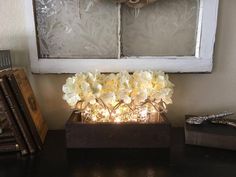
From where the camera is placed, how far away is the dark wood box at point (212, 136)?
72 centimetres

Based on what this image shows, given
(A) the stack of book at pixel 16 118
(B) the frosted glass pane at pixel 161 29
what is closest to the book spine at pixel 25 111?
(A) the stack of book at pixel 16 118

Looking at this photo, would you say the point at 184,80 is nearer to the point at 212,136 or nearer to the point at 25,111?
the point at 212,136

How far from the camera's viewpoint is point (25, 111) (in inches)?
27.8

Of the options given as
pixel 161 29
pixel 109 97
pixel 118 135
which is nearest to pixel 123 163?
pixel 118 135

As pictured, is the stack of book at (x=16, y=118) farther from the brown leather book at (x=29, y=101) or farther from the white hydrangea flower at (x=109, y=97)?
the white hydrangea flower at (x=109, y=97)

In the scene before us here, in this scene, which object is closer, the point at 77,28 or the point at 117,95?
the point at 117,95

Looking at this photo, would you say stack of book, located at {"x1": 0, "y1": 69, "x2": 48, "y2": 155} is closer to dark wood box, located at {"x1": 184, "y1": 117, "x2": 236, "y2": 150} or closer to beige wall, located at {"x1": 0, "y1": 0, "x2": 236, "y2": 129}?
beige wall, located at {"x1": 0, "y1": 0, "x2": 236, "y2": 129}

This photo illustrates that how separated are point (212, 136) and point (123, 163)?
267 millimetres

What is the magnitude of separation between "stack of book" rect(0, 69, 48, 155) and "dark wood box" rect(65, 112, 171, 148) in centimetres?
11

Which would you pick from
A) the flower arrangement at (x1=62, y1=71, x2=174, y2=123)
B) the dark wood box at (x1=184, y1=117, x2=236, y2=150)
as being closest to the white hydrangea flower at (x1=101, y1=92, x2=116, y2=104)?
the flower arrangement at (x1=62, y1=71, x2=174, y2=123)

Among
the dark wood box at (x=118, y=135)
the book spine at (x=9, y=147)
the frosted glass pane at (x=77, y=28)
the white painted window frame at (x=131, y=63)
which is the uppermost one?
the frosted glass pane at (x=77, y=28)

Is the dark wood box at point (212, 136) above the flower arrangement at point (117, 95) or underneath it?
underneath

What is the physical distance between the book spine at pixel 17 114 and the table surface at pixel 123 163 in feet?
0.12

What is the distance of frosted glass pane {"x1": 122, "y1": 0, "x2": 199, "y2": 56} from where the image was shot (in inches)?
32.2
